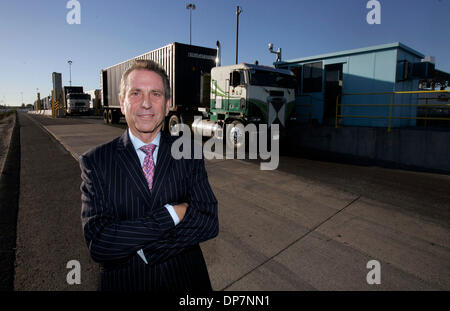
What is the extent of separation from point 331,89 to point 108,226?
13345 millimetres

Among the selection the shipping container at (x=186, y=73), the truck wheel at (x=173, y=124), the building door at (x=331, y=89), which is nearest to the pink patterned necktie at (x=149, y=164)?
the shipping container at (x=186, y=73)

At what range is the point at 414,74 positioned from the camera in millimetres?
11688

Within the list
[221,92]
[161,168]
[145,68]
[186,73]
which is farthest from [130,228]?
[186,73]

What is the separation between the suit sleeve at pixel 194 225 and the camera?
5.06 feet

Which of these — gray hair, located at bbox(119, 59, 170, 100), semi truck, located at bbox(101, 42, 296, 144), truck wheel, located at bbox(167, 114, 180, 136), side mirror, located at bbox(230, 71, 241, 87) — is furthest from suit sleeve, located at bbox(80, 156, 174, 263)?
truck wheel, located at bbox(167, 114, 180, 136)

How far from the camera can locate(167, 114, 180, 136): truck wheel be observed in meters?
13.0

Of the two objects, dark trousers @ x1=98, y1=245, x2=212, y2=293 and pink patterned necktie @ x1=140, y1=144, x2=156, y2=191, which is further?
pink patterned necktie @ x1=140, y1=144, x2=156, y2=191

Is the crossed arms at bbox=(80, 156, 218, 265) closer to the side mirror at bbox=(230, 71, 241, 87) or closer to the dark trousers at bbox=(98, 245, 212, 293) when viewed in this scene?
the dark trousers at bbox=(98, 245, 212, 293)

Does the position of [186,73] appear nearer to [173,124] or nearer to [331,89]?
[173,124]

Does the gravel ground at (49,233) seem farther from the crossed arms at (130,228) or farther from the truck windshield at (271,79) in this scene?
the truck windshield at (271,79)

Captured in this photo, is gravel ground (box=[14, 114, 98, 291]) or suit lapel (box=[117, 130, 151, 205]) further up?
suit lapel (box=[117, 130, 151, 205])

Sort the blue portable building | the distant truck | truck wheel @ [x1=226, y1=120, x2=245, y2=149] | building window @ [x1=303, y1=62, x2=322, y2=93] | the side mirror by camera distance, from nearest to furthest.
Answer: the side mirror, truck wheel @ [x1=226, y1=120, x2=245, y2=149], the blue portable building, building window @ [x1=303, y1=62, x2=322, y2=93], the distant truck

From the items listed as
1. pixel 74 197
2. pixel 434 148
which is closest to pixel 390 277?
pixel 74 197
